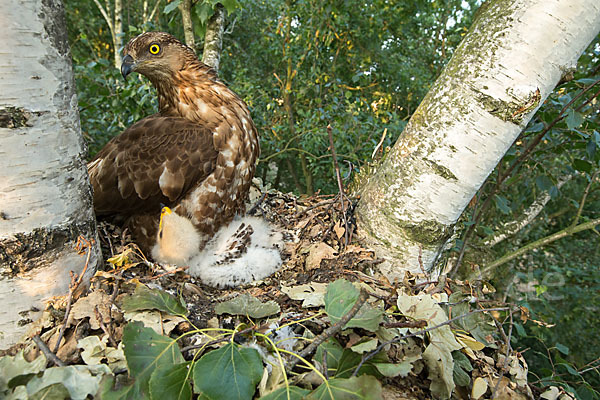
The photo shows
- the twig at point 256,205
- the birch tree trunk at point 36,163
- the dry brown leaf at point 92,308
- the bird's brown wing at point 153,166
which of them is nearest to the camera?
the birch tree trunk at point 36,163

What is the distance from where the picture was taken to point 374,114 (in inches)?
189

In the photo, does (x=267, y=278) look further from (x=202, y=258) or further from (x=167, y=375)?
(x=167, y=375)

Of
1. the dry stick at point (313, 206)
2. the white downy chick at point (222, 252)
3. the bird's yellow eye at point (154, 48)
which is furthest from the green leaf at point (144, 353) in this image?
the bird's yellow eye at point (154, 48)

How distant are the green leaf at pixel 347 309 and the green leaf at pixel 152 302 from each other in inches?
19.5

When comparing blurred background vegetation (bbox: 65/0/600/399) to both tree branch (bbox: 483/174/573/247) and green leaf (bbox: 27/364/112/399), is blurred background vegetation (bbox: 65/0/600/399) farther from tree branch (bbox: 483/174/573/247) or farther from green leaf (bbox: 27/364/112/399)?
green leaf (bbox: 27/364/112/399)

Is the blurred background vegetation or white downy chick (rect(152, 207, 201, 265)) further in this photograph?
the blurred background vegetation

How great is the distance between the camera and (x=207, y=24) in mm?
2834

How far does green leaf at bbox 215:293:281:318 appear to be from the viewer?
1.22m

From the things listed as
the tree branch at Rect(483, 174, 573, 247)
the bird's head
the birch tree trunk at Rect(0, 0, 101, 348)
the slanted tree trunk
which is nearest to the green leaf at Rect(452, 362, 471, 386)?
the birch tree trunk at Rect(0, 0, 101, 348)

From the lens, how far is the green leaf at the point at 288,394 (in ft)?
2.91

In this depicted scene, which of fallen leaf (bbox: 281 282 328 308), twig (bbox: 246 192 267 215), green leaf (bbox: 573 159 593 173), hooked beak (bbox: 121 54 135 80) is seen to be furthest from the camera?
twig (bbox: 246 192 267 215)

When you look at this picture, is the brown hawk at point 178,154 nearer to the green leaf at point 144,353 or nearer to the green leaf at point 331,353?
the green leaf at point 144,353

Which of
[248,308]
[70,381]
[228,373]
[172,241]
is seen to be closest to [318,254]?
[248,308]

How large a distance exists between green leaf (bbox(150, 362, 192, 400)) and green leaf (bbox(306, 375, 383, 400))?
0.32 meters
